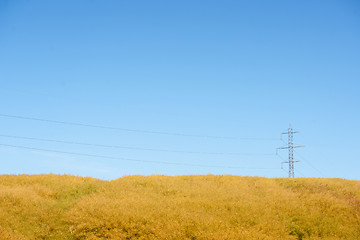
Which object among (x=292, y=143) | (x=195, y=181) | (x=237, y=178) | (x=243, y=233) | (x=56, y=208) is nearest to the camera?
(x=243, y=233)

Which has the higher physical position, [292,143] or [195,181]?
[292,143]

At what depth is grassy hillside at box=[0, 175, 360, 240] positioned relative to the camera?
12828 millimetres

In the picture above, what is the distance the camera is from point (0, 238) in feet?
42.5

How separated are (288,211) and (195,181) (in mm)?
6766

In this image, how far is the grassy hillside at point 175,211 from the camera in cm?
1283

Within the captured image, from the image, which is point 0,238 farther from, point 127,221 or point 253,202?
point 253,202

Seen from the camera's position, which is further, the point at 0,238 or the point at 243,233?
the point at 0,238

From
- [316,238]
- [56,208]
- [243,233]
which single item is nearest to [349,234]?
[316,238]

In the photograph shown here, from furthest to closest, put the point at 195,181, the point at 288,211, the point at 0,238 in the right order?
the point at 195,181
the point at 288,211
the point at 0,238

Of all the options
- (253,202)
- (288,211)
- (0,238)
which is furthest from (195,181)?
(0,238)

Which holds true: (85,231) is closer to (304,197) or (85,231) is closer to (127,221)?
(127,221)

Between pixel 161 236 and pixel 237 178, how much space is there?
34.7ft

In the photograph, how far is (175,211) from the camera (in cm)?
1377

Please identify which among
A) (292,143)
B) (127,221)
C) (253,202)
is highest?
(292,143)
